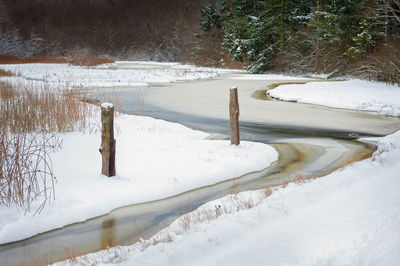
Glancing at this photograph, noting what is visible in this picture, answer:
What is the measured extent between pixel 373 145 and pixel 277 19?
1067 inches

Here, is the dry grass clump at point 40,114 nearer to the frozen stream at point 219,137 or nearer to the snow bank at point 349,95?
the frozen stream at point 219,137

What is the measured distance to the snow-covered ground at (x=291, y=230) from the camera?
3.59m

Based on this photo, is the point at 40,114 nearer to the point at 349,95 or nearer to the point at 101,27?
the point at 349,95

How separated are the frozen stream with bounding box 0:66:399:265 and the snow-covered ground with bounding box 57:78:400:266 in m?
0.70

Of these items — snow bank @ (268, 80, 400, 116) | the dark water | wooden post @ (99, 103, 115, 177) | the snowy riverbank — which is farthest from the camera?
snow bank @ (268, 80, 400, 116)

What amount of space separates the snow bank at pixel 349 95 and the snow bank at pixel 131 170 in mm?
7678

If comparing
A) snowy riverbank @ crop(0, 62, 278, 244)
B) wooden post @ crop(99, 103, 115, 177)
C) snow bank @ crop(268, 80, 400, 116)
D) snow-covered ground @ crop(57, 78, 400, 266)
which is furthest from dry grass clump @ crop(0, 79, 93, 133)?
snow bank @ crop(268, 80, 400, 116)

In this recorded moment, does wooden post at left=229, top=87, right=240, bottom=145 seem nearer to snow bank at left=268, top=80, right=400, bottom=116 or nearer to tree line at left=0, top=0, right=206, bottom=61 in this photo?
snow bank at left=268, top=80, right=400, bottom=116

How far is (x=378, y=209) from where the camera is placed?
4590 mm

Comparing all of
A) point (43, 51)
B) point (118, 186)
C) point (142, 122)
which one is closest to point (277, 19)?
point (142, 122)

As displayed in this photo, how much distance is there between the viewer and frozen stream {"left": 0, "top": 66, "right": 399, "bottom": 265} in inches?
203

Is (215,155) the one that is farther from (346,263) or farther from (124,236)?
(346,263)

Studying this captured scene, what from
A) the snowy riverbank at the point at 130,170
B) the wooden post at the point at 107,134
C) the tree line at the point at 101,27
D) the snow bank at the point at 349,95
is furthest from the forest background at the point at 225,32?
the wooden post at the point at 107,134

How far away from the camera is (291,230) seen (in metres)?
4.26
